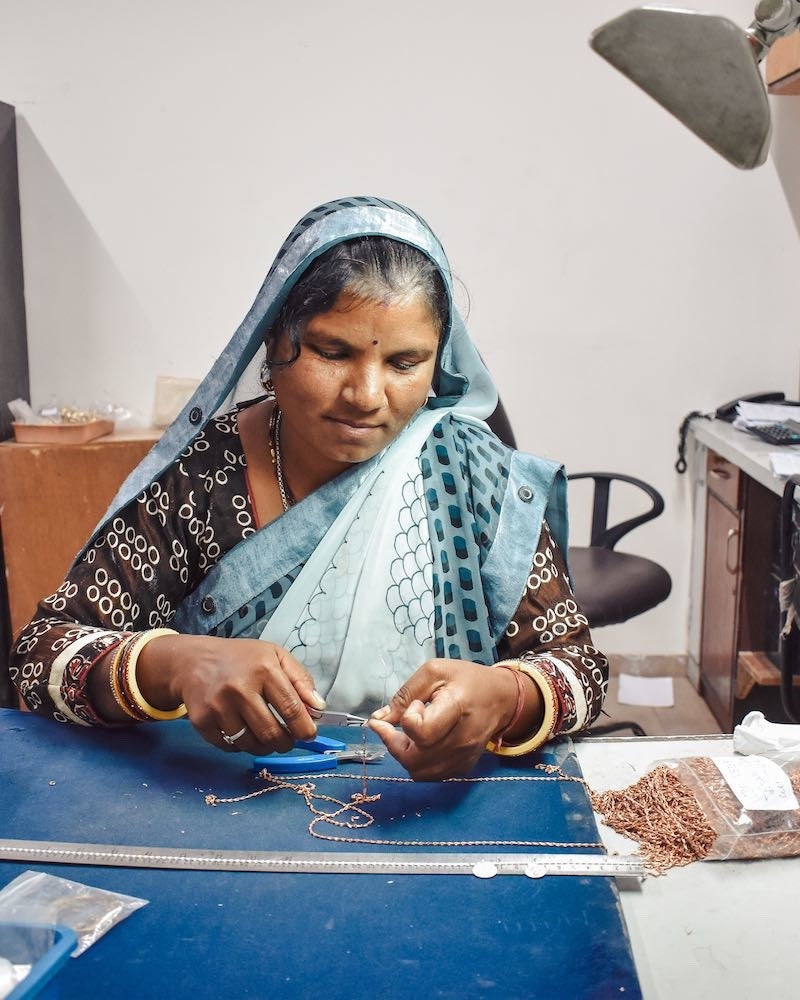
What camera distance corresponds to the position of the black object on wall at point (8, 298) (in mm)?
3268

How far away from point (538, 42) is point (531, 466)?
2352mm

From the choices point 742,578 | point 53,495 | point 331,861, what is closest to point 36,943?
point 331,861

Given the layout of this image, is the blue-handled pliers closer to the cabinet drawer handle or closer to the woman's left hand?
→ the woman's left hand

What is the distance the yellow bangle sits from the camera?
3.95ft

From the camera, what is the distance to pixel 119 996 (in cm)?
78

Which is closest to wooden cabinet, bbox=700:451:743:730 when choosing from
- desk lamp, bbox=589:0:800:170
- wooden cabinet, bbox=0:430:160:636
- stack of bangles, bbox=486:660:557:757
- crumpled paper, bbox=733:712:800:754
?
wooden cabinet, bbox=0:430:160:636

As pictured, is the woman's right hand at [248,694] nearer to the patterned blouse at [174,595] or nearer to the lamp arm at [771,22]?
the patterned blouse at [174,595]

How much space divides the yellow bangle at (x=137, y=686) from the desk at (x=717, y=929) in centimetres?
52

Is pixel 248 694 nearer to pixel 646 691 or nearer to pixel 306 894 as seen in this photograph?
pixel 306 894

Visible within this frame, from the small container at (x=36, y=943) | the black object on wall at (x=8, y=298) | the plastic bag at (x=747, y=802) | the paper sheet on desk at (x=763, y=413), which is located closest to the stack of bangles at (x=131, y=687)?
the small container at (x=36, y=943)

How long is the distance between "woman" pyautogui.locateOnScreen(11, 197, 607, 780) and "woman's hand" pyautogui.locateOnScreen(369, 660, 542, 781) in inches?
2.9

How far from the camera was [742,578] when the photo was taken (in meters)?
3.15

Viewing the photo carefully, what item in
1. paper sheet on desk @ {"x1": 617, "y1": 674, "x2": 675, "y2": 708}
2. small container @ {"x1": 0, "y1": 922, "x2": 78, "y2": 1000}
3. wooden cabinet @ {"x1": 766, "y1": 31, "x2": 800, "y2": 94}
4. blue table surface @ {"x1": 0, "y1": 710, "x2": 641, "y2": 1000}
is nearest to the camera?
small container @ {"x1": 0, "y1": 922, "x2": 78, "y2": 1000}

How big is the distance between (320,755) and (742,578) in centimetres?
229
